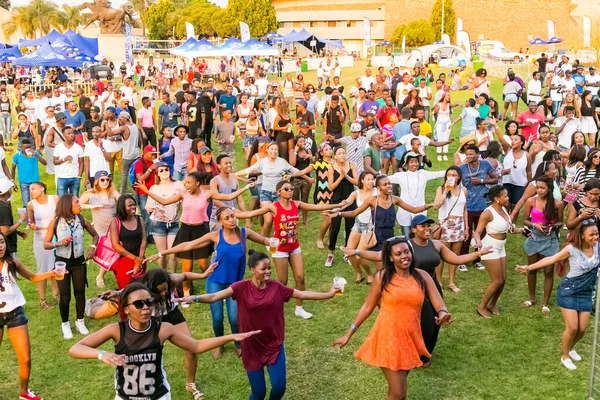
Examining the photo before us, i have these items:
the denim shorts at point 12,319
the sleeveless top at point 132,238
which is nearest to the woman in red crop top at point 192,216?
the sleeveless top at point 132,238

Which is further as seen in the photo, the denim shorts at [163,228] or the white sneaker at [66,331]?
the denim shorts at [163,228]

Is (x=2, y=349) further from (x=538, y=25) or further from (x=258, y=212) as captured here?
(x=538, y=25)

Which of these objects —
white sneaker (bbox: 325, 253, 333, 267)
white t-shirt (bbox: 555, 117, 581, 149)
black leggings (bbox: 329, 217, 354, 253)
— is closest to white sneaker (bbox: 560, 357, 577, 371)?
black leggings (bbox: 329, 217, 354, 253)

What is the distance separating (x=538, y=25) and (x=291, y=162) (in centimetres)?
7835

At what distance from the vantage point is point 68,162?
11.7 m

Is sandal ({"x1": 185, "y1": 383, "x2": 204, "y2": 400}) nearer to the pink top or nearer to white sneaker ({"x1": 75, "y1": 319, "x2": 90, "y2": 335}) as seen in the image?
white sneaker ({"x1": 75, "y1": 319, "x2": 90, "y2": 335})

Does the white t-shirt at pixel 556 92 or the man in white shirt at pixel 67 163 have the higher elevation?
the white t-shirt at pixel 556 92

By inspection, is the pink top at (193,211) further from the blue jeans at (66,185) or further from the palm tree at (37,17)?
the palm tree at (37,17)

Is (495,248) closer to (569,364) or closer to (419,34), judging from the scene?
(569,364)

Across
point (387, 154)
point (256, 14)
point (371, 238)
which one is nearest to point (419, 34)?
point (256, 14)

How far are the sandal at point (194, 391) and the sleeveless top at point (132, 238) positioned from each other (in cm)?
195

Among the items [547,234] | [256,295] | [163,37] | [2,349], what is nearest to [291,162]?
[547,234]

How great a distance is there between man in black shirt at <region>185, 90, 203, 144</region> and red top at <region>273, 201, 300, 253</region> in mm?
8425

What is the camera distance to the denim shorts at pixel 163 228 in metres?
9.02
